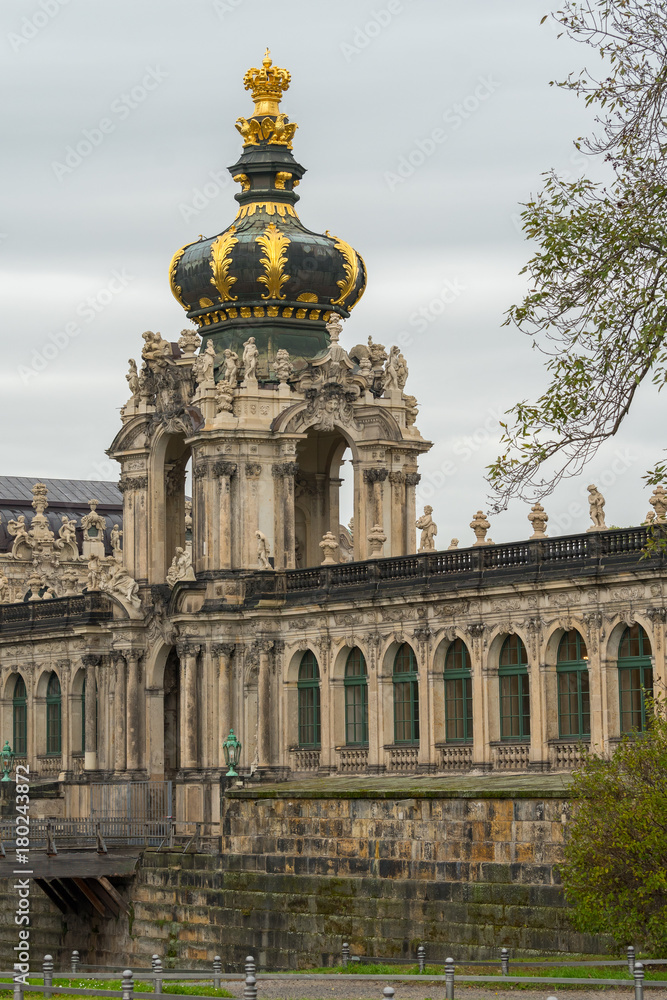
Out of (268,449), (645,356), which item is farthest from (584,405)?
(268,449)

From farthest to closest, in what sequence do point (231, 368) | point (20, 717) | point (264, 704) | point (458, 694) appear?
point (20, 717), point (231, 368), point (264, 704), point (458, 694)

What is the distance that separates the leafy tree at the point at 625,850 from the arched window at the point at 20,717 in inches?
1774

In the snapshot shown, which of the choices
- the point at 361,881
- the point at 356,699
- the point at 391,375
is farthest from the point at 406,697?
the point at 391,375

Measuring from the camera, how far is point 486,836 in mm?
52969

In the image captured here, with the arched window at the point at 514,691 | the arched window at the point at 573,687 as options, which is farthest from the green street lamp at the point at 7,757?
the arched window at the point at 573,687

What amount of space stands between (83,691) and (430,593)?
2171cm

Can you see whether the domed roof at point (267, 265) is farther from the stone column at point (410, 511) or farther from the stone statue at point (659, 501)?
the stone statue at point (659, 501)

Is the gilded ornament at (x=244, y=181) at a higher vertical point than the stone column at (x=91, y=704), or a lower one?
higher

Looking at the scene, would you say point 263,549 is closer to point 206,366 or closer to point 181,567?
point 181,567

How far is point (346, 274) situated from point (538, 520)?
16848 mm

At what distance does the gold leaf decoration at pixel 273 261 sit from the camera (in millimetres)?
72875

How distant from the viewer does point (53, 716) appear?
275ft

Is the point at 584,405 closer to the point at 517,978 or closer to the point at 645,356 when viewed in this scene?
the point at 645,356

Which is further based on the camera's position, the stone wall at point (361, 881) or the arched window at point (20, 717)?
the arched window at point (20, 717)
